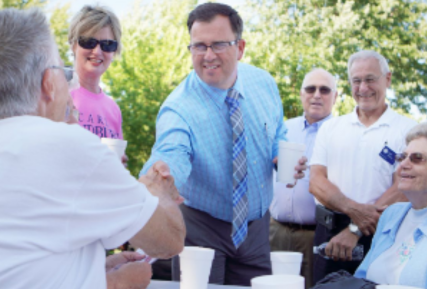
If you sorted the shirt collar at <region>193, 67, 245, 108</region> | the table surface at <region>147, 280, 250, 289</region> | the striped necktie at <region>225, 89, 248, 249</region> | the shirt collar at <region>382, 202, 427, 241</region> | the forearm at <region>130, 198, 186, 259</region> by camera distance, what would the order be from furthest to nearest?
the shirt collar at <region>193, 67, 245, 108</region> < the striped necktie at <region>225, 89, 248, 249</region> < the shirt collar at <region>382, 202, 427, 241</region> < the table surface at <region>147, 280, 250, 289</region> < the forearm at <region>130, 198, 186, 259</region>

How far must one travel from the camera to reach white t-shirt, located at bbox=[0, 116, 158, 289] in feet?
5.26

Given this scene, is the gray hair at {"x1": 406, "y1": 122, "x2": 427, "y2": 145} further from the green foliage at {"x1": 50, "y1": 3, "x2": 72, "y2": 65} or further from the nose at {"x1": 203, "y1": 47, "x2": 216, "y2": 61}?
the green foliage at {"x1": 50, "y1": 3, "x2": 72, "y2": 65}

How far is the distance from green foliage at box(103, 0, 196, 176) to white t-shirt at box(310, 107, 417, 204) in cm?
928

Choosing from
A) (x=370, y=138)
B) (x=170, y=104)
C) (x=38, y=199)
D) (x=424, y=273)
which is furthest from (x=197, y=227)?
(x=38, y=199)

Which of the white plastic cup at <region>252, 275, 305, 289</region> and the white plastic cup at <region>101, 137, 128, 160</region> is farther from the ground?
the white plastic cup at <region>101, 137, 128, 160</region>

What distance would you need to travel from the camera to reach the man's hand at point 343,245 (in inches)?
162

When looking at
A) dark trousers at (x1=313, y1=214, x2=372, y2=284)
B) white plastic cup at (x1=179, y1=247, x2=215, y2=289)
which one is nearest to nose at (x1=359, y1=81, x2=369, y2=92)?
dark trousers at (x1=313, y1=214, x2=372, y2=284)

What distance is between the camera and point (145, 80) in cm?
1440

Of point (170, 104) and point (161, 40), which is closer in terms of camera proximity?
point (170, 104)

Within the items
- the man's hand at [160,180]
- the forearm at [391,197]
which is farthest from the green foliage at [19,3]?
the man's hand at [160,180]

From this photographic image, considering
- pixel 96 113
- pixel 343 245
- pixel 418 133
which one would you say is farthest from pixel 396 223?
pixel 96 113

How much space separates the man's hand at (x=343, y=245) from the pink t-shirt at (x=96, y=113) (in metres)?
1.84

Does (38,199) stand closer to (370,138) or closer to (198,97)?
(198,97)

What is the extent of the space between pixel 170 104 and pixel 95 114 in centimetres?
71
